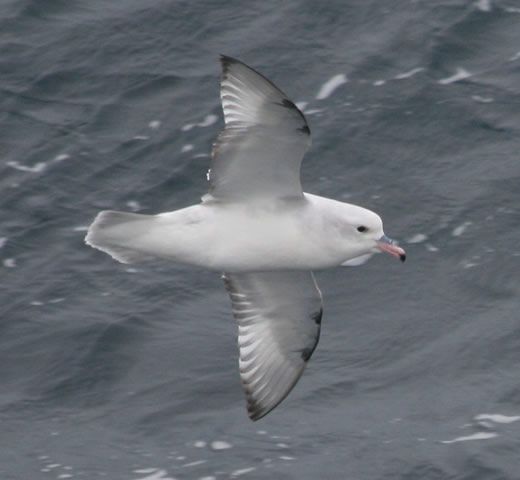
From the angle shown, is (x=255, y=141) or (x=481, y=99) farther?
(x=481, y=99)

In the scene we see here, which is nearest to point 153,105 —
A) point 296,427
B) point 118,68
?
point 118,68

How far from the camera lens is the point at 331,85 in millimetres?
19609

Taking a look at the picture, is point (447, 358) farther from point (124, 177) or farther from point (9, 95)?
point (9, 95)

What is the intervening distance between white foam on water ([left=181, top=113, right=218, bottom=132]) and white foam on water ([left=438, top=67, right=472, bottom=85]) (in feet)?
7.41

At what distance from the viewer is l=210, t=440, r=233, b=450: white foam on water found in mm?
16266

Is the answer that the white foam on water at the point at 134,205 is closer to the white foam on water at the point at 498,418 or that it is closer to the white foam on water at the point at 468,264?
the white foam on water at the point at 468,264

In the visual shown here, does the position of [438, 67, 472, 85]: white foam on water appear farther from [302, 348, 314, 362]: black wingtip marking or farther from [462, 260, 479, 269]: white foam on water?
[302, 348, 314, 362]: black wingtip marking

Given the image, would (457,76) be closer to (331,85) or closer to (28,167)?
(331,85)

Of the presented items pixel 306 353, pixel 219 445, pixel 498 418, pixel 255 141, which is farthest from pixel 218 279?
pixel 255 141

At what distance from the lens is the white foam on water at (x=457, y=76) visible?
1959 cm

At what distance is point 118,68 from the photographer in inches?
781

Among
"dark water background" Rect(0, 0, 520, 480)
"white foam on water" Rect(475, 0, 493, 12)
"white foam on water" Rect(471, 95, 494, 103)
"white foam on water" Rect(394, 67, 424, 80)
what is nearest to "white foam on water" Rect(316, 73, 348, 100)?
"dark water background" Rect(0, 0, 520, 480)

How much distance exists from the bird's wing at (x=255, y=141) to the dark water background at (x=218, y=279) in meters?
2.69

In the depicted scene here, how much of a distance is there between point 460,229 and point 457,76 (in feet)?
7.60
